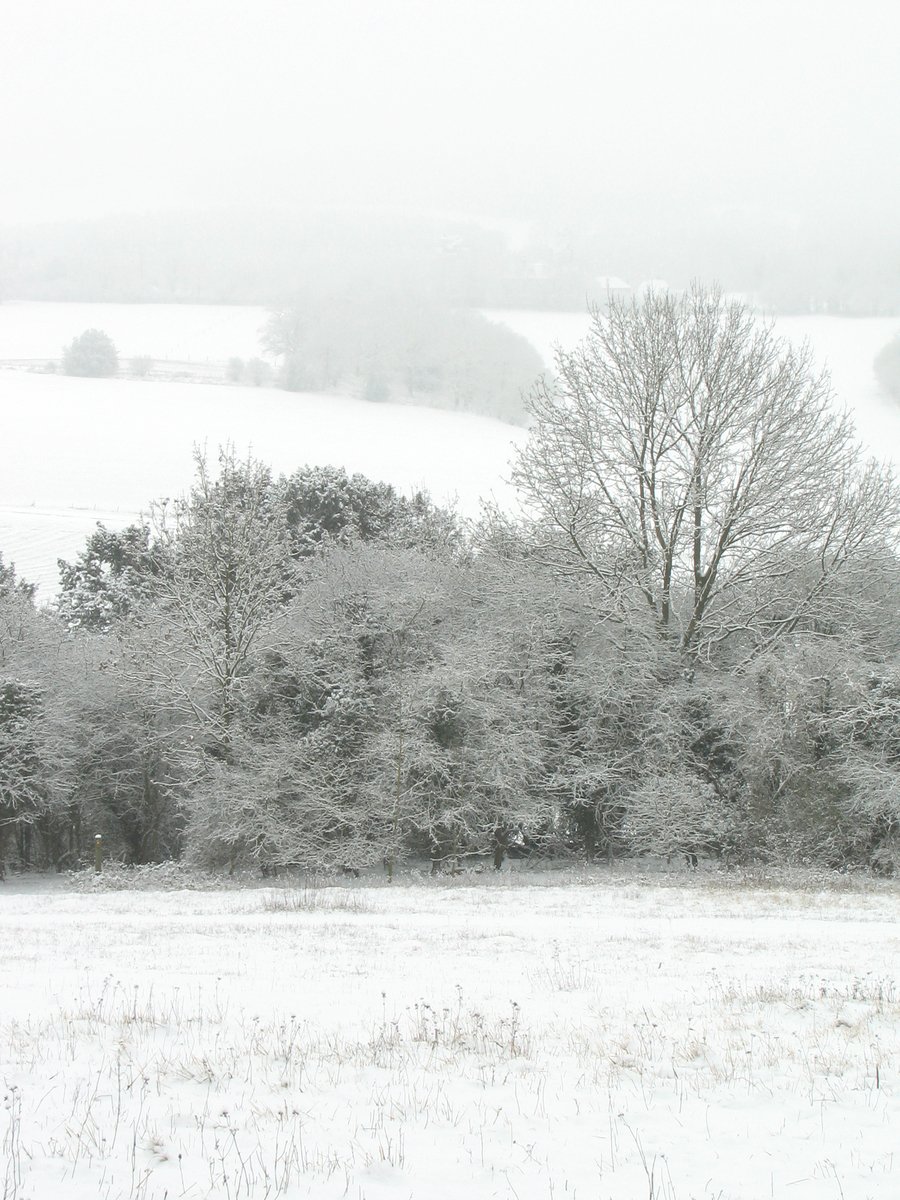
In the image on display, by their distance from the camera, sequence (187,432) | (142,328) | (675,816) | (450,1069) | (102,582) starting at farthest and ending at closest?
(142,328) → (187,432) → (102,582) → (675,816) → (450,1069)

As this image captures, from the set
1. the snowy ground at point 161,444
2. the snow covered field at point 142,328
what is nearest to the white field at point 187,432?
the snowy ground at point 161,444

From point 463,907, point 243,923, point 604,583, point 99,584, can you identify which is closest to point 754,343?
point 604,583

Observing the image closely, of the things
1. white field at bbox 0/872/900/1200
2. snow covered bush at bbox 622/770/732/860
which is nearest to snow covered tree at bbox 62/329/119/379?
snow covered bush at bbox 622/770/732/860

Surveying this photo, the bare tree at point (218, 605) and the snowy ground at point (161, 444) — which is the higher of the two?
the snowy ground at point (161, 444)

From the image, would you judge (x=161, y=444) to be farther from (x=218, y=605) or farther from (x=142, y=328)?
(x=218, y=605)

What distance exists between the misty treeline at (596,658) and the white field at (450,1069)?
1315 cm

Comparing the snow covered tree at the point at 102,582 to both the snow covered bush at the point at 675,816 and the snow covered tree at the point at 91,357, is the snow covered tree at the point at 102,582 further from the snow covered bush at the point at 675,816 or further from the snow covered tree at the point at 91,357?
the snow covered tree at the point at 91,357

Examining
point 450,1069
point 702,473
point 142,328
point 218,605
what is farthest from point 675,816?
point 142,328

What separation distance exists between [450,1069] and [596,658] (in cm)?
2106

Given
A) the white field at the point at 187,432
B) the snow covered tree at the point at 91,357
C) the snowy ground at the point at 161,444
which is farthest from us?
the snow covered tree at the point at 91,357

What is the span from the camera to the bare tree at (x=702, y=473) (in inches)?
997

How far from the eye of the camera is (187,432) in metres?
94.6

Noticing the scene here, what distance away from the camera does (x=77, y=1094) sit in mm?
5609

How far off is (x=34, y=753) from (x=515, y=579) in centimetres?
1542
